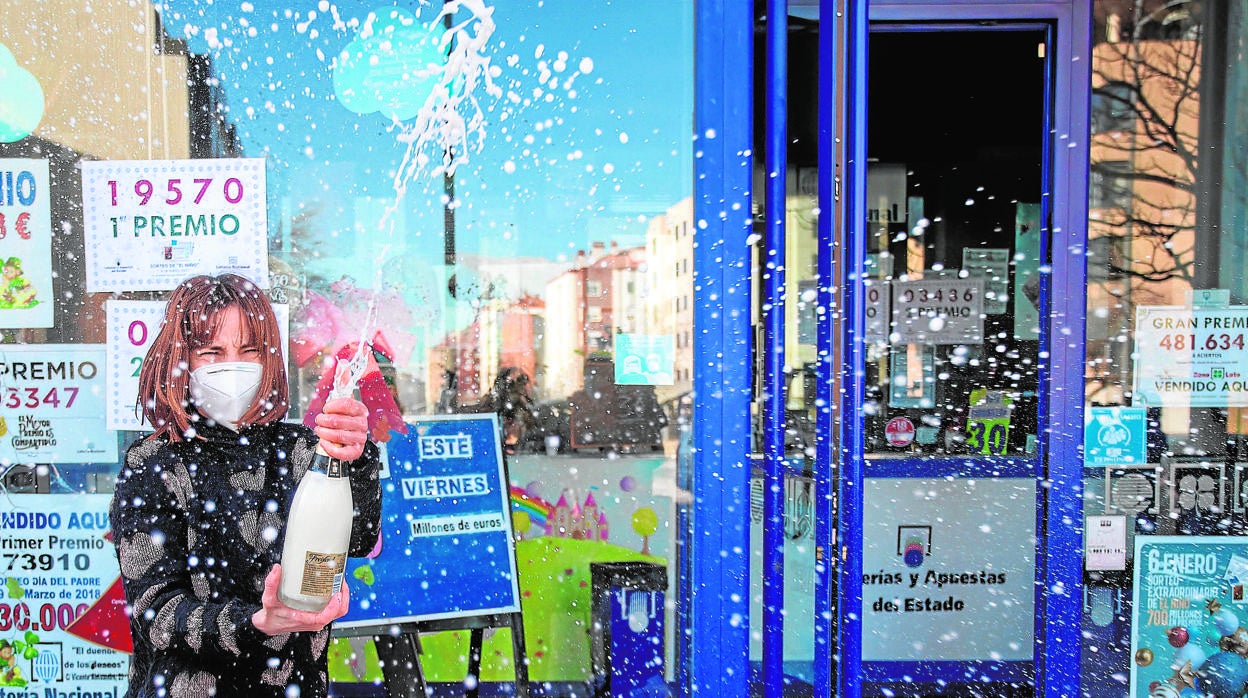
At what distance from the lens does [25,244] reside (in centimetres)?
198

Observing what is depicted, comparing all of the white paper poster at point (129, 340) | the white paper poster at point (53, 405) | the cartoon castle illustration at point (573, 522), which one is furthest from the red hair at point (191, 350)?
the cartoon castle illustration at point (573, 522)

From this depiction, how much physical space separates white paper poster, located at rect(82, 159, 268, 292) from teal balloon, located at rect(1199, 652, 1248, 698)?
142 inches

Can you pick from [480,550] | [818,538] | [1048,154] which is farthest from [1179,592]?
[480,550]

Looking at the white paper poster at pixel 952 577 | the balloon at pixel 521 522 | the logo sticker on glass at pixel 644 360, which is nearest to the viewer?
the logo sticker on glass at pixel 644 360

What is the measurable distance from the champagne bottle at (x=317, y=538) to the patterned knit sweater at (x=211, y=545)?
132 mm

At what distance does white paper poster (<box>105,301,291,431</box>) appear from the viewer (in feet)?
6.46

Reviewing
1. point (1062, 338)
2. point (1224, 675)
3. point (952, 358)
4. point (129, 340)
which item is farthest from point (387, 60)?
point (1224, 675)

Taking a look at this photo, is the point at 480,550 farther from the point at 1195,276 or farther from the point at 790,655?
the point at 1195,276

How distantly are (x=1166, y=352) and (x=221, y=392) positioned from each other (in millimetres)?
3238

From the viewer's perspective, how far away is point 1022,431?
3.36 metres

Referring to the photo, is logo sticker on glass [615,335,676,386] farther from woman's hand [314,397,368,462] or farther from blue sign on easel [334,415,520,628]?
woman's hand [314,397,368,462]

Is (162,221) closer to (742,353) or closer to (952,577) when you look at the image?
(742,353)

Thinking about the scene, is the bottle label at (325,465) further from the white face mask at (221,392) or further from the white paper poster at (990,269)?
the white paper poster at (990,269)

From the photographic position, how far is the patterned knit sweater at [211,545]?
5.42ft
